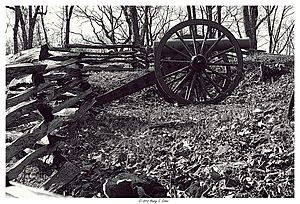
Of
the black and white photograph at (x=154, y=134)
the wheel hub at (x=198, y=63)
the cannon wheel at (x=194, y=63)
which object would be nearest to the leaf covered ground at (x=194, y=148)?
the black and white photograph at (x=154, y=134)

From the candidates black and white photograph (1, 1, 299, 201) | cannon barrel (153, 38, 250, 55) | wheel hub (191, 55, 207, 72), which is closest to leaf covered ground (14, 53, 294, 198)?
black and white photograph (1, 1, 299, 201)

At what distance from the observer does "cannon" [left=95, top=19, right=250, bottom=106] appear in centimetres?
639

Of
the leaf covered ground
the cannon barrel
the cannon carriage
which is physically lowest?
the leaf covered ground

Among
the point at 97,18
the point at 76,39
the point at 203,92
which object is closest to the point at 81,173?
the point at 203,92

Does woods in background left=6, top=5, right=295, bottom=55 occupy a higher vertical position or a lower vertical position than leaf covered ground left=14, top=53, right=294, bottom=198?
higher

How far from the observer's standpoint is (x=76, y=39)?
1606 centimetres

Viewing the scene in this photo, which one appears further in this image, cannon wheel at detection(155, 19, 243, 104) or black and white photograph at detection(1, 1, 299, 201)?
cannon wheel at detection(155, 19, 243, 104)

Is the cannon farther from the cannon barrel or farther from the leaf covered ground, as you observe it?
the leaf covered ground

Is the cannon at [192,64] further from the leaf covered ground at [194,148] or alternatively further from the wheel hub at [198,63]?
the leaf covered ground at [194,148]

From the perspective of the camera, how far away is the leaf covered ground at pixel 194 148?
12.6ft

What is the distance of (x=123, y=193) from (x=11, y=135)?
6.06 feet

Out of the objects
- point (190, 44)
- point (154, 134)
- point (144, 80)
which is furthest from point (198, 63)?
point (154, 134)
